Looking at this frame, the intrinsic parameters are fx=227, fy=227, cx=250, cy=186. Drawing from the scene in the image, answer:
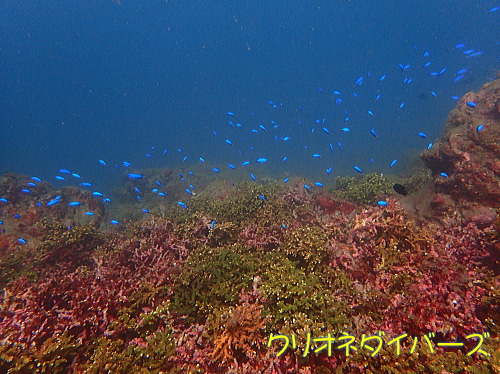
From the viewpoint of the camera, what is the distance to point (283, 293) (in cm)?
480

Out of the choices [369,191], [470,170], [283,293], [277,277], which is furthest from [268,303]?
[369,191]

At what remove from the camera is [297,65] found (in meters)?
178

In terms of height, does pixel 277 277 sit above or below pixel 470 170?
below

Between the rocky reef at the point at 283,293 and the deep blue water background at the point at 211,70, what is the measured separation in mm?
74322

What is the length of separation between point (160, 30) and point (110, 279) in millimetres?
183328

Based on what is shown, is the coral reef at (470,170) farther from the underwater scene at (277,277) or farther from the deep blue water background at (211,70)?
the deep blue water background at (211,70)

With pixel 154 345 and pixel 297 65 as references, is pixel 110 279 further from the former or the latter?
pixel 297 65

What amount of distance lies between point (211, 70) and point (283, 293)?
208824 mm

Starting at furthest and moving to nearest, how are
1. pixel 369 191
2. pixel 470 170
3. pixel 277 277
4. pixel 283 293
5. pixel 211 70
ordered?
1. pixel 211 70
2. pixel 369 191
3. pixel 470 170
4. pixel 277 277
5. pixel 283 293

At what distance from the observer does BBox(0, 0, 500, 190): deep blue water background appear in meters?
101

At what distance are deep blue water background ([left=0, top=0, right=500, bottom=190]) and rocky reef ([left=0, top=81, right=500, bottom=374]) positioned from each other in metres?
74.3

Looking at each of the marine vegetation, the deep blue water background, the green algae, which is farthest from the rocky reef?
the deep blue water background

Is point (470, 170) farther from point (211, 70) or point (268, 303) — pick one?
point (211, 70)

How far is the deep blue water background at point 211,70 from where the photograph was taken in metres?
101
